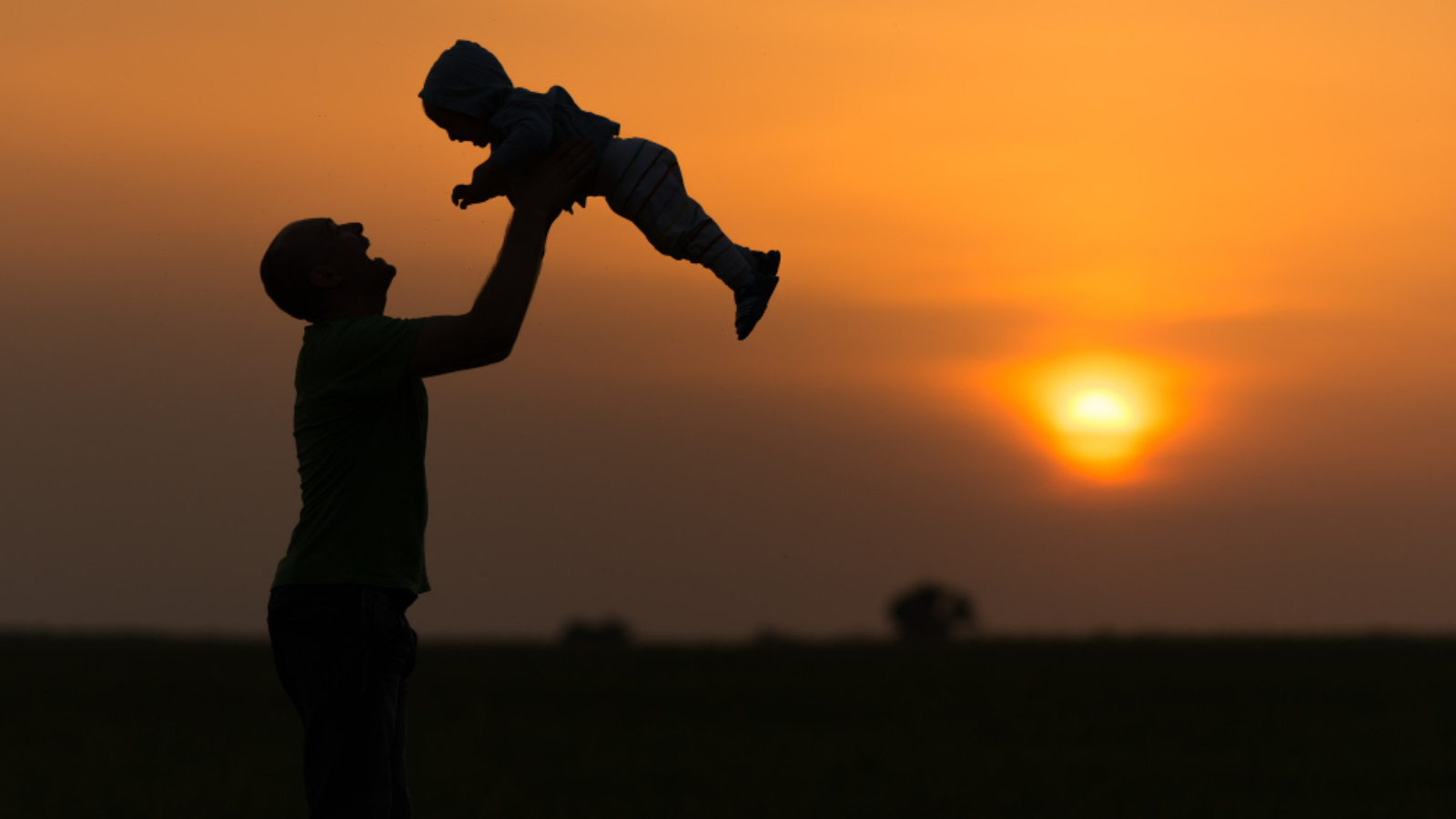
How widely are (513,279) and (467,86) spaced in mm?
913

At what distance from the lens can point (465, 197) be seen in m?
5.60

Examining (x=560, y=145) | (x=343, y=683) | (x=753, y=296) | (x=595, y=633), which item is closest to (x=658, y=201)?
(x=560, y=145)

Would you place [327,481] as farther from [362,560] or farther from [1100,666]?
[1100,666]

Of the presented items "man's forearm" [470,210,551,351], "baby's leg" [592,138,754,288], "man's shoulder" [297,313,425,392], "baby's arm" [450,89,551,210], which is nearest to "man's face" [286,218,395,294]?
"man's shoulder" [297,313,425,392]

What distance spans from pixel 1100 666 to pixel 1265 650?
7433 mm

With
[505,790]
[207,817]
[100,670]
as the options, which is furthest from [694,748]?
[100,670]

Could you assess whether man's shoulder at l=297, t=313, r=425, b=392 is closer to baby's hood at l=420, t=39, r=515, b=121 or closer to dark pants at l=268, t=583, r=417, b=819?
dark pants at l=268, t=583, r=417, b=819

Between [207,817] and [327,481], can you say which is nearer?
[327,481]

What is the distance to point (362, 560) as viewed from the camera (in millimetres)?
5297

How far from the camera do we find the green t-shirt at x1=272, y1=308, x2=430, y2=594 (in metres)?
5.26

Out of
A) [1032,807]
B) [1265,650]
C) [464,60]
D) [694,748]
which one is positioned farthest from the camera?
[1265,650]

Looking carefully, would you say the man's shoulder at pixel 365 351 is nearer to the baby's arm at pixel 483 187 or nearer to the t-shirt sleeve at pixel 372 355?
the t-shirt sleeve at pixel 372 355

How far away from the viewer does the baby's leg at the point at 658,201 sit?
18.6ft

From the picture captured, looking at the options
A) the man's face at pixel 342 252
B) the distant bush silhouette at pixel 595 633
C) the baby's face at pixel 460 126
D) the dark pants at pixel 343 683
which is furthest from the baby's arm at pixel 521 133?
the distant bush silhouette at pixel 595 633
